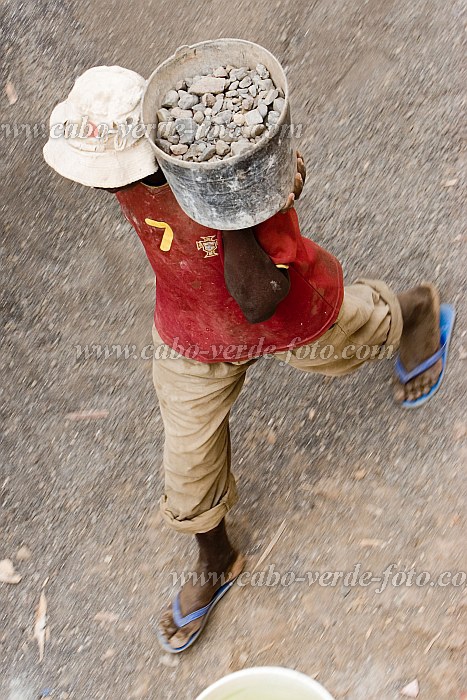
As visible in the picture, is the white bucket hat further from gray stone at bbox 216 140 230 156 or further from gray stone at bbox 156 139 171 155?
gray stone at bbox 216 140 230 156

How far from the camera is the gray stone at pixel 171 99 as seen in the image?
6.16ft

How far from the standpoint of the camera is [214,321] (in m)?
2.40

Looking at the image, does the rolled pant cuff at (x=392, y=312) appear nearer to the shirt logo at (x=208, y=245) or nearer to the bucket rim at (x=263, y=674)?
the shirt logo at (x=208, y=245)

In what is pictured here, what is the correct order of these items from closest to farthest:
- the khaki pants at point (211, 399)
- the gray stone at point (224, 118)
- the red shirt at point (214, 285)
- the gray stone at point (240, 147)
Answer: the gray stone at point (240, 147)
the gray stone at point (224, 118)
the red shirt at point (214, 285)
the khaki pants at point (211, 399)

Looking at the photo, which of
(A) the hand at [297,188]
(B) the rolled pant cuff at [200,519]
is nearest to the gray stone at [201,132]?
(A) the hand at [297,188]

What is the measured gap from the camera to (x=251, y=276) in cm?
201

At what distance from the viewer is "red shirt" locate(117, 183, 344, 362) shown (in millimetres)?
2086

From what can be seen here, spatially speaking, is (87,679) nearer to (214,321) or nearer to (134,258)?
(214,321)

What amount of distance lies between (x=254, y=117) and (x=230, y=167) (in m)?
0.16

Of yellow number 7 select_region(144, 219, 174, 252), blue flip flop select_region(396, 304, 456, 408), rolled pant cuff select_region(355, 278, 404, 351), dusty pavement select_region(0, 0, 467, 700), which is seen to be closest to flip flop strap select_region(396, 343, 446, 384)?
blue flip flop select_region(396, 304, 456, 408)

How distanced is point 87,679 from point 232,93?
86.6 inches

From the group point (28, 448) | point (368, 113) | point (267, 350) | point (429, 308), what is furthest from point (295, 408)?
point (368, 113)

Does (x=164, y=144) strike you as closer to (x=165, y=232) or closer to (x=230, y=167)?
(x=230, y=167)

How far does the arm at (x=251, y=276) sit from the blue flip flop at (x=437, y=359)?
1.21 meters
